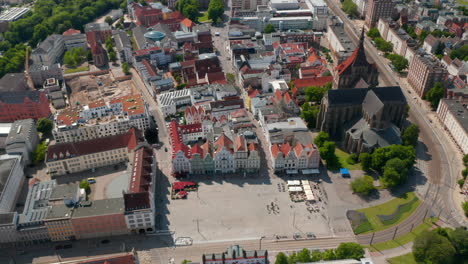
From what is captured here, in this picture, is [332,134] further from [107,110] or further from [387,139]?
[107,110]

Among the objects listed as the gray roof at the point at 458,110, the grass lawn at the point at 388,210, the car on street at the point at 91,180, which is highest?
the gray roof at the point at 458,110

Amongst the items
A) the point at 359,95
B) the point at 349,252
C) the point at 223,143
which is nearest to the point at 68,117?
the point at 223,143

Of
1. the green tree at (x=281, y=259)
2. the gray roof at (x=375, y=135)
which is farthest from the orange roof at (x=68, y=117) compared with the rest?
the gray roof at (x=375, y=135)

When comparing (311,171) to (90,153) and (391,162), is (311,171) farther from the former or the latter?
(90,153)

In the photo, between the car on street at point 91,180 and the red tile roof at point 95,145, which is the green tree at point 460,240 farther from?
the car on street at point 91,180

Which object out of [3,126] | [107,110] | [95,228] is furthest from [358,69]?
[3,126]
